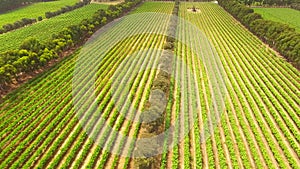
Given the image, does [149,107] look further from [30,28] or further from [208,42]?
[30,28]

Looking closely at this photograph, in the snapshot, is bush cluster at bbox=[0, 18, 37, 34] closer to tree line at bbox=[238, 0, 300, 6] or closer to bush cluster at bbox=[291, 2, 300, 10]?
tree line at bbox=[238, 0, 300, 6]

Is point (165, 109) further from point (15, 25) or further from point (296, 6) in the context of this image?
point (296, 6)

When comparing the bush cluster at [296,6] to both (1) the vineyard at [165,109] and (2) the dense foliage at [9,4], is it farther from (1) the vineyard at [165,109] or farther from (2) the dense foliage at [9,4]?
(2) the dense foliage at [9,4]

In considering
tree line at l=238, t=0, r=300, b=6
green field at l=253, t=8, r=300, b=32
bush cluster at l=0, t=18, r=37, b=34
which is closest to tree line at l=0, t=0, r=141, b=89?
bush cluster at l=0, t=18, r=37, b=34

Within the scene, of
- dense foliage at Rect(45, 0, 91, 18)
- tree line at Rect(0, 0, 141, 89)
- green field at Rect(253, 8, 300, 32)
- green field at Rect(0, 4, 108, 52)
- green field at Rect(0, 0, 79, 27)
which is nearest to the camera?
tree line at Rect(0, 0, 141, 89)

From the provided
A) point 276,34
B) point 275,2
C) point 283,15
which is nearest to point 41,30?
point 276,34

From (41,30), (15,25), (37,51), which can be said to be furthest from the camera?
(15,25)
